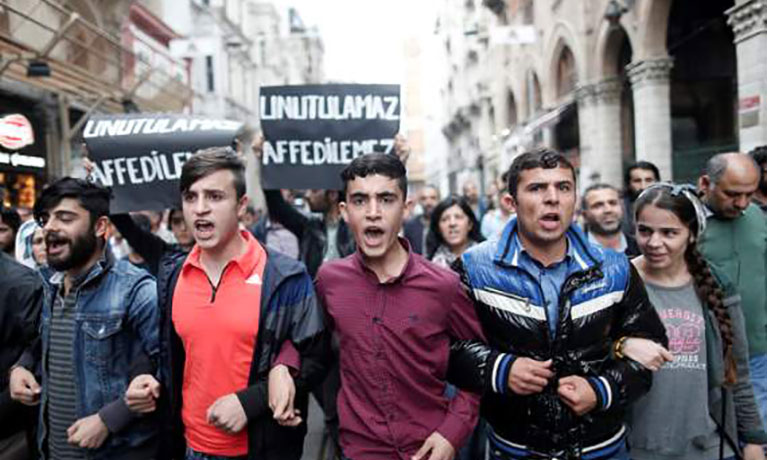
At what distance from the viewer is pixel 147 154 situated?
443 centimetres

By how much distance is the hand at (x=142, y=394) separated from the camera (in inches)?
103

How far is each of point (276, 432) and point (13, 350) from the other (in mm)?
1755

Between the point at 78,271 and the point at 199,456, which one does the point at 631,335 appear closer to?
the point at 199,456

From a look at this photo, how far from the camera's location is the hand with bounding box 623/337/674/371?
2422 mm

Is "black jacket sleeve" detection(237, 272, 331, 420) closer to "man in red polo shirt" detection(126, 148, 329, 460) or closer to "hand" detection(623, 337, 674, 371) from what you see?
"man in red polo shirt" detection(126, 148, 329, 460)

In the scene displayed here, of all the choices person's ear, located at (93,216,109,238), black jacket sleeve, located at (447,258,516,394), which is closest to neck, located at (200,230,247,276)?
person's ear, located at (93,216,109,238)

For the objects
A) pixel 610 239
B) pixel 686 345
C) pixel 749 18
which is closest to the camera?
pixel 686 345

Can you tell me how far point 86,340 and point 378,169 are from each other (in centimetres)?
154

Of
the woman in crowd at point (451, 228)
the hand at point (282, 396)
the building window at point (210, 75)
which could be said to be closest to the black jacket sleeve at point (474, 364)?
the hand at point (282, 396)

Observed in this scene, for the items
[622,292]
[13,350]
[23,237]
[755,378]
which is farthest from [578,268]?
[23,237]

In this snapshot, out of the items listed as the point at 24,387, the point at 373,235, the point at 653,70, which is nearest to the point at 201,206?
the point at 373,235

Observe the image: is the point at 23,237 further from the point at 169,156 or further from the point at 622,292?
the point at 622,292

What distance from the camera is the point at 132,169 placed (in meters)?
4.42

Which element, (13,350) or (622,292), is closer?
(622,292)
